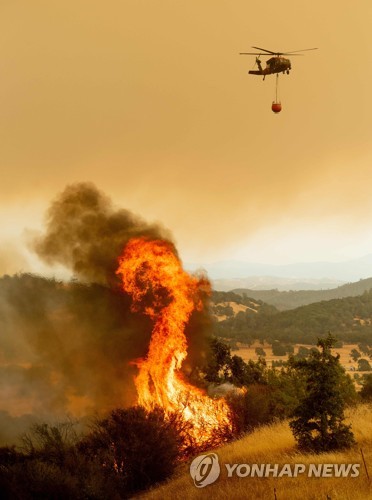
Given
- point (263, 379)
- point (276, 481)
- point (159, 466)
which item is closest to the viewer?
point (276, 481)

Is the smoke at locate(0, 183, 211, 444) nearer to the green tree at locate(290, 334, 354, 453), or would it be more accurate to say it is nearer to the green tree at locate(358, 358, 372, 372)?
the green tree at locate(290, 334, 354, 453)

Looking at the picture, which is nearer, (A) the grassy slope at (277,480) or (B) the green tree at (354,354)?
(A) the grassy slope at (277,480)

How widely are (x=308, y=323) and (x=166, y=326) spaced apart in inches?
5172

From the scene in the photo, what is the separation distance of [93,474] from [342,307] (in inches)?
6336

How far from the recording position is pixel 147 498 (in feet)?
52.8

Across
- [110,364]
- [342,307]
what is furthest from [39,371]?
[342,307]

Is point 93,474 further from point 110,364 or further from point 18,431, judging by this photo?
point 18,431

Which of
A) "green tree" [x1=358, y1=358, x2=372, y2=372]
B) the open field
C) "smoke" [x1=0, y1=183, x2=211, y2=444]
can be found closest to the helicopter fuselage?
"smoke" [x1=0, y1=183, x2=211, y2=444]

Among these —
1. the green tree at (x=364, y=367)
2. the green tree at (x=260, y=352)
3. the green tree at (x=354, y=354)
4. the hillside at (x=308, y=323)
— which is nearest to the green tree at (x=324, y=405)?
the green tree at (x=364, y=367)

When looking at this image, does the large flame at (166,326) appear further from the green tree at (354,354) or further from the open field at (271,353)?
the green tree at (354,354)

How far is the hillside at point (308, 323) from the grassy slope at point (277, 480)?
107480 millimetres

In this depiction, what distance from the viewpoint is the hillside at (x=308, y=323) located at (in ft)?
443

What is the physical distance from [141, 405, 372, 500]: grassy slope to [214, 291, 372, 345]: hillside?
10748cm

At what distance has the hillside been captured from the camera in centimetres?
13488
